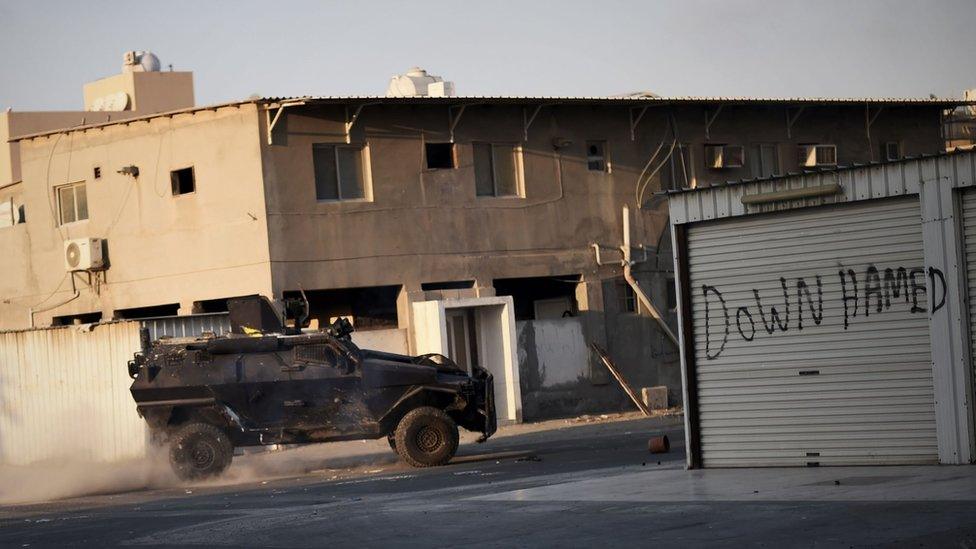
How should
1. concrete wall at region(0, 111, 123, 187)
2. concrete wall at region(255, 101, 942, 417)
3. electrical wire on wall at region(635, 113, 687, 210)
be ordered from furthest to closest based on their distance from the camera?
concrete wall at region(0, 111, 123, 187)
electrical wire on wall at region(635, 113, 687, 210)
concrete wall at region(255, 101, 942, 417)

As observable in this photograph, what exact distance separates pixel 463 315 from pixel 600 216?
15.0 ft

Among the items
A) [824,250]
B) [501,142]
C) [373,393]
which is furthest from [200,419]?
[501,142]

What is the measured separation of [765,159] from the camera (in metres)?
36.3

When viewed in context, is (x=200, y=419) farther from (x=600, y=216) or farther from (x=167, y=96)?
(x=167, y=96)

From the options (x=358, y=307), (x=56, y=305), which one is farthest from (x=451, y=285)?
(x=56, y=305)

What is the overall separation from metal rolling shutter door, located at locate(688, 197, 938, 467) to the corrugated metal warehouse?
0.01m

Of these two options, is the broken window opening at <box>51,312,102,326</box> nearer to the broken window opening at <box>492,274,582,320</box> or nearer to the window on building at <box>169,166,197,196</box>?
the window on building at <box>169,166,197,196</box>

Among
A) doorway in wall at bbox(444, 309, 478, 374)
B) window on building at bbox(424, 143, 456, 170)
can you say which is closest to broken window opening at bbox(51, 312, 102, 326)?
doorway in wall at bbox(444, 309, 478, 374)

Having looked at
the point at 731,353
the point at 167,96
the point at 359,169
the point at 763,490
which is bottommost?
the point at 763,490

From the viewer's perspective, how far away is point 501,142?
32062 mm

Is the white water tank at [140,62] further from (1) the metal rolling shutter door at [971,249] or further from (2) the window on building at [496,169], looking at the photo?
(1) the metal rolling shutter door at [971,249]

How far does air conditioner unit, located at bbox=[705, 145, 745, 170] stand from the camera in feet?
116

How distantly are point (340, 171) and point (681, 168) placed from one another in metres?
9.43

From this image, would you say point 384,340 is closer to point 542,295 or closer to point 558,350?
point 558,350
